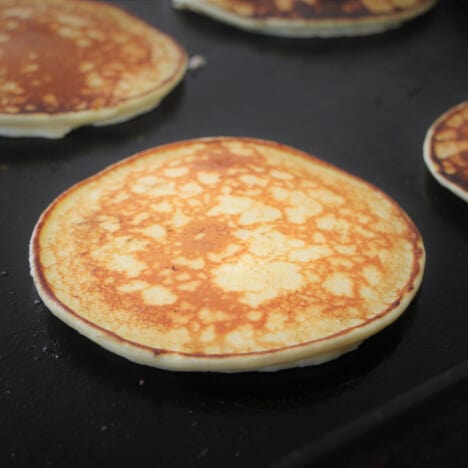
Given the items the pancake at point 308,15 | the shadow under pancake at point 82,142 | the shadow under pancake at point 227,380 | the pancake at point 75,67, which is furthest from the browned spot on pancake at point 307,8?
the shadow under pancake at point 227,380

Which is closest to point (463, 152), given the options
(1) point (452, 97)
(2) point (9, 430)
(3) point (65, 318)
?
(1) point (452, 97)

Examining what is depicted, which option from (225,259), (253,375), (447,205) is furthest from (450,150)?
(253,375)

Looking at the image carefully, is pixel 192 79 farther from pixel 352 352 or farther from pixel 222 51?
pixel 352 352

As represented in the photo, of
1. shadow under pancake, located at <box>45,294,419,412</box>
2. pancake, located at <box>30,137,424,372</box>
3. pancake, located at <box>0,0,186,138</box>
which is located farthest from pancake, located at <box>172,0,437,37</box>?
shadow under pancake, located at <box>45,294,419,412</box>

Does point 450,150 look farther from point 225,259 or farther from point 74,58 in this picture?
point 74,58

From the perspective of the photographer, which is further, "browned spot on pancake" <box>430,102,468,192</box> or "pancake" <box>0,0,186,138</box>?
"pancake" <box>0,0,186,138</box>

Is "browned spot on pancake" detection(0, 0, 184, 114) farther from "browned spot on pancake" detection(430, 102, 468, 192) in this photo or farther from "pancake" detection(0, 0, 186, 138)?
"browned spot on pancake" detection(430, 102, 468, 192)
